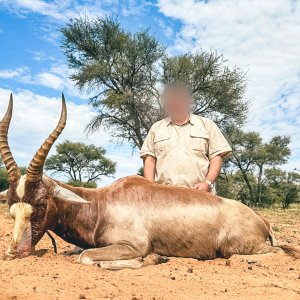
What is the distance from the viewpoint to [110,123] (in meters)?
26.9

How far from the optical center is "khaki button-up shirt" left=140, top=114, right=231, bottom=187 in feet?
20.0

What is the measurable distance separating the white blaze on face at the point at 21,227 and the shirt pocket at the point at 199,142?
8.37 feet

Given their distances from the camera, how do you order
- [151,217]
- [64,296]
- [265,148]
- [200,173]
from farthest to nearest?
[265,148], [200,173], [151,217], [64,296]

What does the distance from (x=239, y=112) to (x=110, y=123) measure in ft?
24.7

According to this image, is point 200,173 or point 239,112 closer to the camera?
point 200,173

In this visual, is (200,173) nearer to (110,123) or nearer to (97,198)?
(97,198)

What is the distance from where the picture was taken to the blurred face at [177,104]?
658 cm

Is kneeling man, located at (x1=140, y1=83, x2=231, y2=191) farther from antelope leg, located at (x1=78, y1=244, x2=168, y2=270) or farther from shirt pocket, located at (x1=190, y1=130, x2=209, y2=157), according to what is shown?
antelope leg, located at (x1=78, y1=244, x2=168, y2=270)

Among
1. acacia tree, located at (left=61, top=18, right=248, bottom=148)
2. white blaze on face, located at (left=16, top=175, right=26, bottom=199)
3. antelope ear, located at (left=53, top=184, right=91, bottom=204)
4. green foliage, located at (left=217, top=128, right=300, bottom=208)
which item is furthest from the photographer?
green foliage, located at (left=217, top=128, right=300, bottom=208)

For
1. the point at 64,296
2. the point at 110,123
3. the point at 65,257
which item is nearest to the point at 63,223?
the point at 65,257

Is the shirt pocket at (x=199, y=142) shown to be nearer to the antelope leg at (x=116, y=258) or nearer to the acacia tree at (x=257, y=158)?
the antelope leg at (x=116, y=258)

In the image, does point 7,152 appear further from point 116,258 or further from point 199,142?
point 199,142

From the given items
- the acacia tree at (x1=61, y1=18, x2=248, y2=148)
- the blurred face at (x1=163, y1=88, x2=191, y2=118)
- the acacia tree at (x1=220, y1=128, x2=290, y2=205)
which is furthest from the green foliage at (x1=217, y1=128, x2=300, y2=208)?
the blurred face at (x1=163, y1=88, x2=191, y2=118)

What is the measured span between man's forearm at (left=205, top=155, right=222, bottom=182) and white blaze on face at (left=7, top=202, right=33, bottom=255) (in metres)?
2.52
